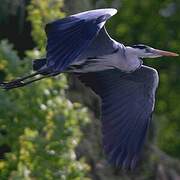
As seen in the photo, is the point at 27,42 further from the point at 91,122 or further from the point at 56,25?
the point at 56,25

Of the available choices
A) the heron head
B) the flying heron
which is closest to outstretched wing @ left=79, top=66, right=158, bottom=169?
the flying heron

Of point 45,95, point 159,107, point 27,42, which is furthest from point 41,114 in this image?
point 159,107

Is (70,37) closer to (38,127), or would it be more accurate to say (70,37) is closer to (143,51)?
(143,51)

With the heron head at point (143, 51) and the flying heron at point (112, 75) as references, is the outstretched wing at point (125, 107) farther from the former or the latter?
the heron head at point (143, 51)

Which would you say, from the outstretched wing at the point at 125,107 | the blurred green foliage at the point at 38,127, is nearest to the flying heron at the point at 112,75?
the outstretched wing at the point at 125,107

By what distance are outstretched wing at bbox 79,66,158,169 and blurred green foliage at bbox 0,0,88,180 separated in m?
0.71

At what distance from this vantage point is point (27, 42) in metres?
12.1

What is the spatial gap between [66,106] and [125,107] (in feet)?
2.90

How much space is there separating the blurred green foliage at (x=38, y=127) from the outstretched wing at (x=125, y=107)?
709mm

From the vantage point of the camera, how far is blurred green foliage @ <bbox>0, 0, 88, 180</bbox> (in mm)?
9227

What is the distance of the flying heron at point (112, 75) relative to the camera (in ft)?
24.2

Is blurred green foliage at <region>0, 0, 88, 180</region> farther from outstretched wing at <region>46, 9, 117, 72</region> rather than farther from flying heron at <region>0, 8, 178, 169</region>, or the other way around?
outstretched wing at <region>46, 9, 117, 72</region>

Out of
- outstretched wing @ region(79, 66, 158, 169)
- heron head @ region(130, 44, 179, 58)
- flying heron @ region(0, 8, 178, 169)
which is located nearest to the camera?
flying heron @ region(0, 8, 178, 169)

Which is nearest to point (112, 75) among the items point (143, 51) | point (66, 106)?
point (143, 51)
